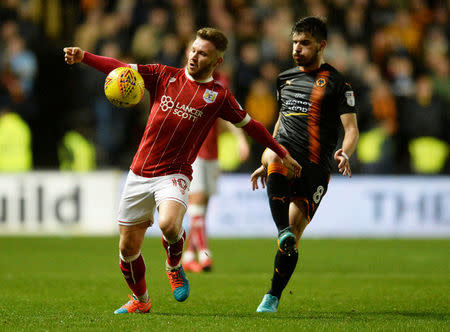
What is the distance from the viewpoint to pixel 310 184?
691 centimetres

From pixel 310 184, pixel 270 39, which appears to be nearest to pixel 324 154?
pixel 310 184

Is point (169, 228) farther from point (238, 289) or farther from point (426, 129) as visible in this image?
point (426, 129)

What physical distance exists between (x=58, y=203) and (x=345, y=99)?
936 cm

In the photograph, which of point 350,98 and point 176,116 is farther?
point 350,98

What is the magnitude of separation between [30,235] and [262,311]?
918cm

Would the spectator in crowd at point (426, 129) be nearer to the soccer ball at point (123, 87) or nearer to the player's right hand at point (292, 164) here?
the player's right hand at point (292, 164)

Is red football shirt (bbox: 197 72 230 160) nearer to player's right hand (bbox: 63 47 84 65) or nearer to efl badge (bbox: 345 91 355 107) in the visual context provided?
efl badge (bbox: 345 91 355 107)

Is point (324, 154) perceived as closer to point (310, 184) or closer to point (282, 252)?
point (310, 184)

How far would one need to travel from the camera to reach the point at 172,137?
659 cm

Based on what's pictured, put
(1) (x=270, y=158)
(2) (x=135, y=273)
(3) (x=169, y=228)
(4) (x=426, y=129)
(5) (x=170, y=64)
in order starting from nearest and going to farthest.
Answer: (3) (x=169, y=228)
(2) (x=135, y=273)
(1) (x=270, y=158)
(5) (x=170, y=64)
(4) (x=426, y=129)

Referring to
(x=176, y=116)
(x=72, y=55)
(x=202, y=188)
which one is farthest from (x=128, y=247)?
(x=202, y=188)

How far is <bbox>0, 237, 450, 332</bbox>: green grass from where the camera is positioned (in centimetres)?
626

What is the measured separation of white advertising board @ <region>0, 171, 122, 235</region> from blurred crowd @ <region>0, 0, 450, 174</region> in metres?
1.03

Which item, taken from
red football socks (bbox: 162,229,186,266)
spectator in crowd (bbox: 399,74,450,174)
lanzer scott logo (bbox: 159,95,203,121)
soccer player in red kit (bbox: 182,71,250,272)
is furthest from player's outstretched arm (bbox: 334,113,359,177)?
spectator in crowd (bbox: 399,74,450,174)
